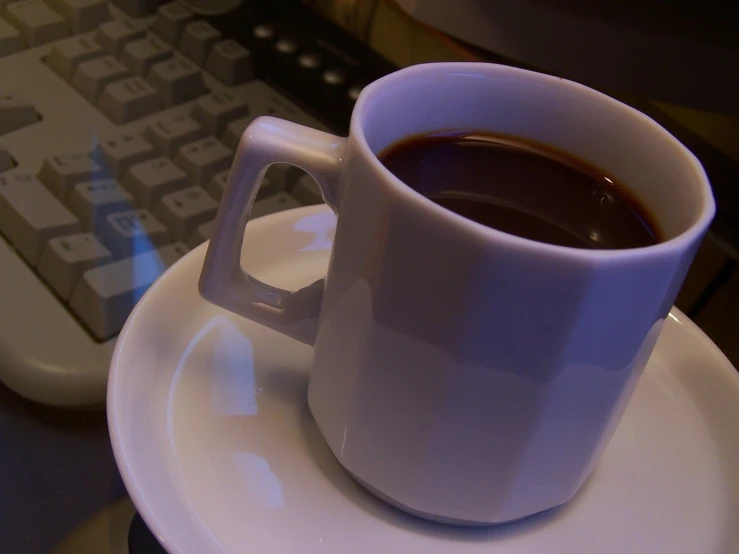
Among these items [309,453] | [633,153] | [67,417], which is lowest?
[67,417]

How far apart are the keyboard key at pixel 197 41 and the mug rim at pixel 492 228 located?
1.19 feet

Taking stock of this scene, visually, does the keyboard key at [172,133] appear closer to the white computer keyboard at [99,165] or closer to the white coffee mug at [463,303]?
the white computer keyboard at [99,165]

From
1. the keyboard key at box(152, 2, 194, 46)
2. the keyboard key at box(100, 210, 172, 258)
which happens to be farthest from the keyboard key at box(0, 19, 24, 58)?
the keyboard key at box(100, 210, 172, 258)

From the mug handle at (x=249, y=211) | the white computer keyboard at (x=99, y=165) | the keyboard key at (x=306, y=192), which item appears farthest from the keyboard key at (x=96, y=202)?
the mug handle at (x=249, y=211)

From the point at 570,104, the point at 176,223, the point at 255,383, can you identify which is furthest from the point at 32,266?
the point at 570,104

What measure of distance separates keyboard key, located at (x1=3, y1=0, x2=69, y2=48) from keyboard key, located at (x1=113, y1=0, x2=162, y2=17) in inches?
2.0

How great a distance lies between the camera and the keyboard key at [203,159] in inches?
19.6

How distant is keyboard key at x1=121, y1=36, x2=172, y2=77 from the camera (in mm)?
562

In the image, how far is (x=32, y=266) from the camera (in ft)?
1.44

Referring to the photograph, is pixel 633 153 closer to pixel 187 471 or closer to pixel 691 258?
pixel 691 258

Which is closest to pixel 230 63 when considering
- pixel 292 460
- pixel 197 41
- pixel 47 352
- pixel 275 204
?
pixel 197 41

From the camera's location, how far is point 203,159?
0.50 metres

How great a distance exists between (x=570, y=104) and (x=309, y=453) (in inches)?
6.3

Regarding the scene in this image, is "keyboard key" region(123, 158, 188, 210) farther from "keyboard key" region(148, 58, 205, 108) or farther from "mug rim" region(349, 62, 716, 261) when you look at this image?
"mug rim" region(349, 62, 716, 261)
